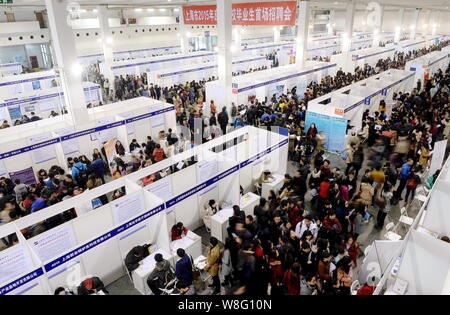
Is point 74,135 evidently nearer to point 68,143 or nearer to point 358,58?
point 68,143

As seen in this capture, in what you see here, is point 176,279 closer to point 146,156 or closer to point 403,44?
point 146,156

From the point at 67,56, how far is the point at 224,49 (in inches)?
226

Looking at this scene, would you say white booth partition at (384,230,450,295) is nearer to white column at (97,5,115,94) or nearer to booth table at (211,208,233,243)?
booth table at (211,208,233,243)

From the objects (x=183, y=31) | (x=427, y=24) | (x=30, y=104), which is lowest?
(x=30, y=104)

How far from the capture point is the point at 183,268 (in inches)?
180

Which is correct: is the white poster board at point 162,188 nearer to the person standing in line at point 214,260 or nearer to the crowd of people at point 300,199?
the crowd of people at point 300,199

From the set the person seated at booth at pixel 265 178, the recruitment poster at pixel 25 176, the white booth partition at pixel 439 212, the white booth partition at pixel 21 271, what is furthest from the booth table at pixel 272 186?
the recruitment poster at pixel 25 176

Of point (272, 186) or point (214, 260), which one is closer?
point (214, 260)

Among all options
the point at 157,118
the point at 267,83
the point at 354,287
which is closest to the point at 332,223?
the point at 354,287

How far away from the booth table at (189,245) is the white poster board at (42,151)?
5.47m

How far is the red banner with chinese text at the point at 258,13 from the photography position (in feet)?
40.7

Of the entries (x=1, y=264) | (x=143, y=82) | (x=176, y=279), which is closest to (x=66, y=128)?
(x=1, y=264)

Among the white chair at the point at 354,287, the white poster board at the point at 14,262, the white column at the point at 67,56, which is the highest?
the white column at the point at 67,56

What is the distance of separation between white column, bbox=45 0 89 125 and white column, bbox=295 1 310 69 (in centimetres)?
1013
